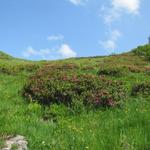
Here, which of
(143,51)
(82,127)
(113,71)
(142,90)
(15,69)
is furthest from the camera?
(143,51)

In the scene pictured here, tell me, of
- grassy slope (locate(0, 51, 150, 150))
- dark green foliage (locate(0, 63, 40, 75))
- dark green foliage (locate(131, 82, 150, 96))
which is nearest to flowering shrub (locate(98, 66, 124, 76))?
dark green foliage (locate(0, 63, 40, 75))

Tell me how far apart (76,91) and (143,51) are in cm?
2719

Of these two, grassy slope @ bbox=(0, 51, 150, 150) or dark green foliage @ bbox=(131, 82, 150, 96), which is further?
dark green foliage @ bbox=(131, 82, 150, 96)

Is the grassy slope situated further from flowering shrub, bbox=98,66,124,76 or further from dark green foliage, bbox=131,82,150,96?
flowering shrub, bbox=98,66,124,76

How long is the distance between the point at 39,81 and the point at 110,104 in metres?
4.12

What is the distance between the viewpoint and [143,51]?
42500 mm

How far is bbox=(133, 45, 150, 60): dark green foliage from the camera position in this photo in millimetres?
39903

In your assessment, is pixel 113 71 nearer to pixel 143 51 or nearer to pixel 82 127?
pixel 82 127

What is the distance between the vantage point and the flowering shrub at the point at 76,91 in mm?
15031

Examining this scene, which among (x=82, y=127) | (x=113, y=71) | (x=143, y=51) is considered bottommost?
(x=82, y=127)

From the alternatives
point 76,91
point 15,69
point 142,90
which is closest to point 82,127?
point 76,91

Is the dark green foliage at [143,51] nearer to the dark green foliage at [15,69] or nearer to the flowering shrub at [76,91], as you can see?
the dark green foliage at [15,69]

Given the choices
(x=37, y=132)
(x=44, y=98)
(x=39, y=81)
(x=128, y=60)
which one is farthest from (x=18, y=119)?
(x=128, y=60)

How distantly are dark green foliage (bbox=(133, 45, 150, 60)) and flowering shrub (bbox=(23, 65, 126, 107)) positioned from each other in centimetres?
2221
